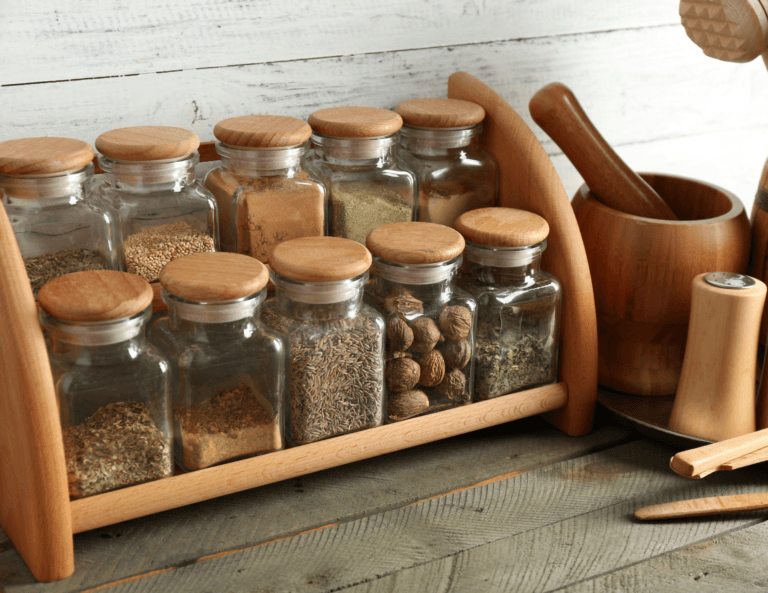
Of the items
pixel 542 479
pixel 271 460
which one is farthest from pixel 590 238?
pixel 271 460

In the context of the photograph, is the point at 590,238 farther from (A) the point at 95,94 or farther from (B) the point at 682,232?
(A) the point at 95,94

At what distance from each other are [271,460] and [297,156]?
0.25m

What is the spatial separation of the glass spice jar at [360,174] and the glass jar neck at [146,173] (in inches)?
4.8

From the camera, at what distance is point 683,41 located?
992mm

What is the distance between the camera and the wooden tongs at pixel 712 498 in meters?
0.60

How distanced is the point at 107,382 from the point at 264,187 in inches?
8.2

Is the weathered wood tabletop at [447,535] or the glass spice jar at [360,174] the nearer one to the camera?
the weathered wood tabletop at [447,535]

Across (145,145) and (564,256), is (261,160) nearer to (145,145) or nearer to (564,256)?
(145,145)

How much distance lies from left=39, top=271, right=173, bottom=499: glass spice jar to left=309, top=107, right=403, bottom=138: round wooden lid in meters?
0.22

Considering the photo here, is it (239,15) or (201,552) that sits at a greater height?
(239,15)

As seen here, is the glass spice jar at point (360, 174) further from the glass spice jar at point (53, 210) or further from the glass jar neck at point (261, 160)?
the glass spice jar at point (53, 210)

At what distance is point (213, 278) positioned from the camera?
1.84 ft

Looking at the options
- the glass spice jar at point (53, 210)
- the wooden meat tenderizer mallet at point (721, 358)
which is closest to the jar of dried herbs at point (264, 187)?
the glass spice jar at point (53, 210)

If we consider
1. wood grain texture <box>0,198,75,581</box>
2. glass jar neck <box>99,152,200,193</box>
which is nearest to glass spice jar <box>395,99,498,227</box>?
glass jar neck <box>99,152,200,193</box>
